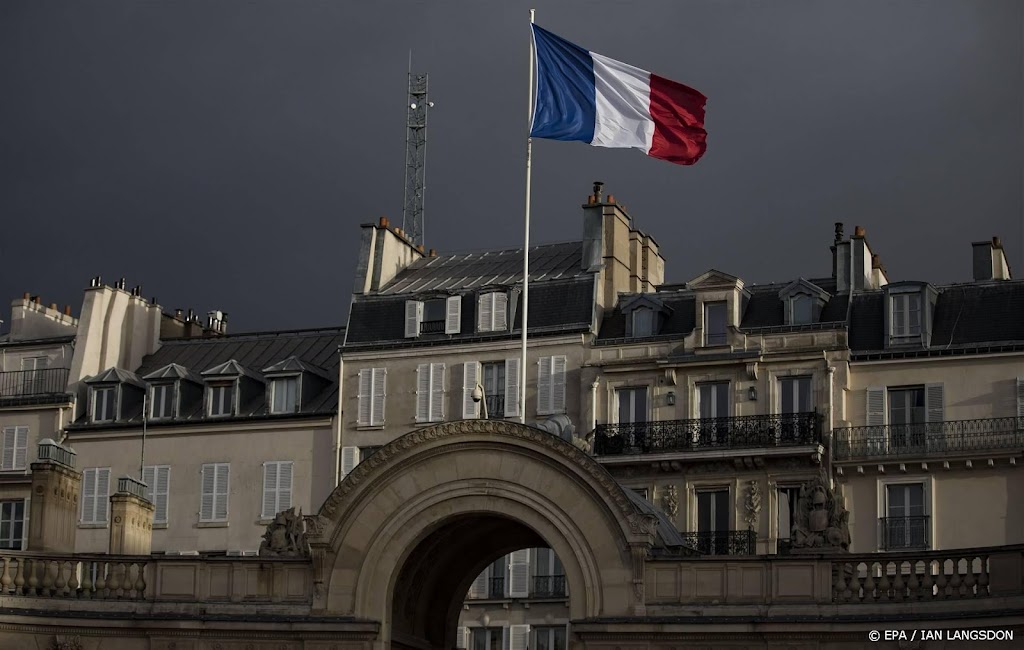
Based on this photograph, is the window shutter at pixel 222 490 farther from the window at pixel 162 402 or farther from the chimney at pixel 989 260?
the chimney at pixel 989 260

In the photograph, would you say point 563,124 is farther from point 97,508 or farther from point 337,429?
point 97,508

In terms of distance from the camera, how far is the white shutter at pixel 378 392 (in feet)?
202

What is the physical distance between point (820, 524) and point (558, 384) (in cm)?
2085

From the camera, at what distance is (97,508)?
64.0 meters

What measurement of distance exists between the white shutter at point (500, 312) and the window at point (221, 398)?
28.1ft

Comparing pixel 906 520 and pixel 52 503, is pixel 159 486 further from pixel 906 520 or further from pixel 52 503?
pixel 906 520

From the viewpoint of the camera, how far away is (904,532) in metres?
55.5

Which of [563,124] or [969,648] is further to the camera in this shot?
[563,124]

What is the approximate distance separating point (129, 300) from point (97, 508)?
7.53 m

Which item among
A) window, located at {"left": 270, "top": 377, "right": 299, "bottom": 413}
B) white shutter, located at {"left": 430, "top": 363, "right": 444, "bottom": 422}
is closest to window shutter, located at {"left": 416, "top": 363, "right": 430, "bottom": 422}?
white shutter, located at {"left": 430, "top": 363, "right": 444, "bottom": 422}

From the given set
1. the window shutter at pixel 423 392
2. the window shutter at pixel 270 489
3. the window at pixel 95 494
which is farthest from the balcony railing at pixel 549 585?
the window at pixel 95 494

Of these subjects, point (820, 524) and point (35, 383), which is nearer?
point (820, 524)

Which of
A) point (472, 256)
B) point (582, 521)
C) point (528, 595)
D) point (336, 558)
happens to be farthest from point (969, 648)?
point (472, 256)

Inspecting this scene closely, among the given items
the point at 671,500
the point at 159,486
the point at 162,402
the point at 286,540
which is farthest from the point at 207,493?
the point at 286,540
